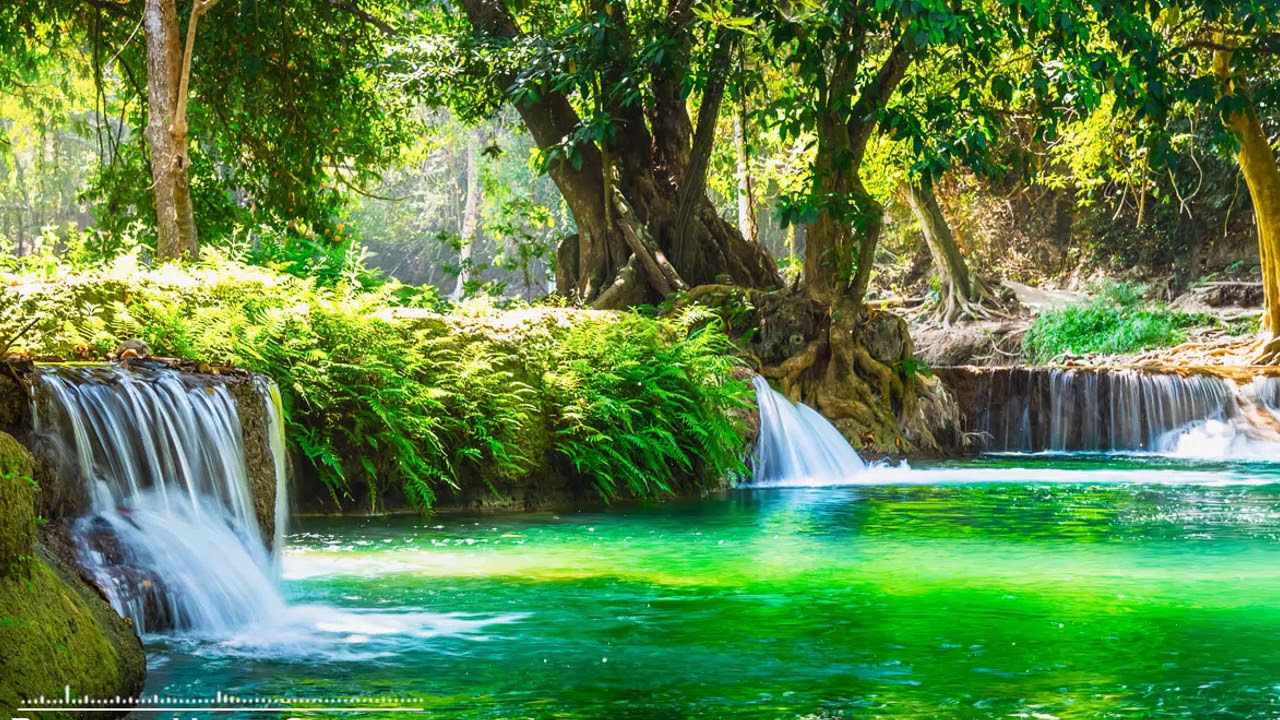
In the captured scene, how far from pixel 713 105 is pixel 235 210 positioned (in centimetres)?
617

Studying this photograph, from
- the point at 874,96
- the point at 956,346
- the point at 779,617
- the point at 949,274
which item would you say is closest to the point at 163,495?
the point at 779,617

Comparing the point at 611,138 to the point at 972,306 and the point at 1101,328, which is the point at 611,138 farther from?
the point at 1101,328

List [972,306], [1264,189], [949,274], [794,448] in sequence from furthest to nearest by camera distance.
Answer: [972,306] < [949,274] < [1264,189] < [794,448]

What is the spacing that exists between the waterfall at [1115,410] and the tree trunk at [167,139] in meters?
11.7

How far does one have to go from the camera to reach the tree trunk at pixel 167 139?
12.8 m

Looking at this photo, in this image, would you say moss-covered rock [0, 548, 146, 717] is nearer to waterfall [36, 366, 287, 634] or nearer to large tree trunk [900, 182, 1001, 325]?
waterfall [36, 366, 287, 634]

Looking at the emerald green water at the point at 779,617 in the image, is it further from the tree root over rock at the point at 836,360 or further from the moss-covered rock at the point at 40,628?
the tree root over rock at the point at 836,360

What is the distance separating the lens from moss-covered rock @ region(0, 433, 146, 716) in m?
4.65

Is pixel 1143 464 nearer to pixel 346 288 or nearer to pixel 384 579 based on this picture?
pixel 346 288

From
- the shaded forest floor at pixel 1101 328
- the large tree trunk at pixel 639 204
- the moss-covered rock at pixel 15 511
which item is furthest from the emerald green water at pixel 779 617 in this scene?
the shaded forest floor at pixel 1101 328

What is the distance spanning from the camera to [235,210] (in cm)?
1905

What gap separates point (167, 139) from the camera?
1285 cm

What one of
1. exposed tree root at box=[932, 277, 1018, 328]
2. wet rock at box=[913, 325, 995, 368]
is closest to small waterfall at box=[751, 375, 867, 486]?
wet rock at box=[913, 325, 995, 368]

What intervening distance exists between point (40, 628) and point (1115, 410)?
18.6 m
